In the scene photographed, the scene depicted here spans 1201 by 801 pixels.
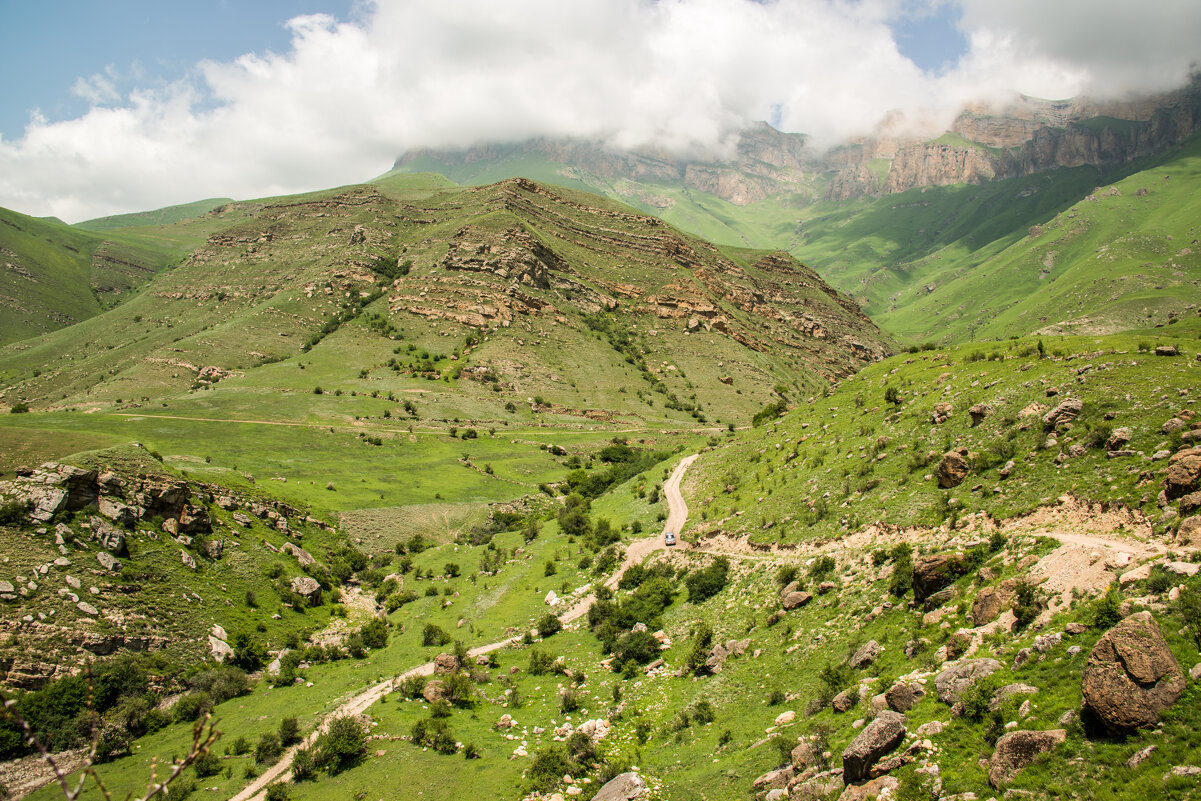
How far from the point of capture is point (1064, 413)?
22.6 m

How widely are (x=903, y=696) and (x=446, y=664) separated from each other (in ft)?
68.3

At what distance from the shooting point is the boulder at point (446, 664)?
27141 millimetres

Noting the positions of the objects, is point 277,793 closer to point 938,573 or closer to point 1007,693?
point 1007,693

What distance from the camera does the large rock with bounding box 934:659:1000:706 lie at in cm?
1339

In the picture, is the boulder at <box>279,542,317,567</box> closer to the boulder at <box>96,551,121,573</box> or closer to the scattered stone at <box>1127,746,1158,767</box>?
the boulder at <box>96,551,121,573</box>

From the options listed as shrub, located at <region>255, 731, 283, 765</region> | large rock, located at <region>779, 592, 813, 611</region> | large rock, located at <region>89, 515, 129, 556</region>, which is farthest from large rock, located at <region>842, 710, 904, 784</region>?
large rock, located at <region>89, 515, 129, 556</region>

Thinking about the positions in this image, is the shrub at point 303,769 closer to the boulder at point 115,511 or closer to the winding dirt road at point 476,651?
the winding dirt road at point 476,651

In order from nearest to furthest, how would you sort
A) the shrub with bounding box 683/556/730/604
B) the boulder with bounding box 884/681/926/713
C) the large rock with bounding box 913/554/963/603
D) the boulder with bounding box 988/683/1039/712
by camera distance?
the boulder with bounding box 988/683/1039/712 < the boulder with bounding box 884/681/926/713 < the large rock with bounding box 913/554/963/603 < the shrub with bounding box 683/556/730/604

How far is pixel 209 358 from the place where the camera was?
10338 centimetres

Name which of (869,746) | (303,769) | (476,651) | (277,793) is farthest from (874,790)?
(476,651)

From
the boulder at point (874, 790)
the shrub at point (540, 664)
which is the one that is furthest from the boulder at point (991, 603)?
the shrub at point (540, 664)

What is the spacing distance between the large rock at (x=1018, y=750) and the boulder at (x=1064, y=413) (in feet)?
52.2

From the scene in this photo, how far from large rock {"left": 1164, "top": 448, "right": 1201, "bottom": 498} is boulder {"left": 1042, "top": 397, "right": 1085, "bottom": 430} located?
580 cm

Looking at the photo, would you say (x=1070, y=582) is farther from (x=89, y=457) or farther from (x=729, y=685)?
(x=89, y=457)
